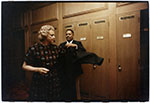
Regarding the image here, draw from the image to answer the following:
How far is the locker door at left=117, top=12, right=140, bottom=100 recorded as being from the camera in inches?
64.2

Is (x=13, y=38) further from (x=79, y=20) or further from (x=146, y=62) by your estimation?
(x=146, y=62)

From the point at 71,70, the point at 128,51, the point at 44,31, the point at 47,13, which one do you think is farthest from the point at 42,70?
the point at 128,51

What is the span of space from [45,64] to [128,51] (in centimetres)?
95

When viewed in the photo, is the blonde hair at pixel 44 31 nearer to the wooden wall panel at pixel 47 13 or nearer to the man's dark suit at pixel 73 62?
the wooden wall panel at pixel 47 13

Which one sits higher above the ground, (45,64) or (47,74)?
(45,64)

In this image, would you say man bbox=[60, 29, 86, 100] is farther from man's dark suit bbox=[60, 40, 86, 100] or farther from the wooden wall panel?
the wooden wall panel

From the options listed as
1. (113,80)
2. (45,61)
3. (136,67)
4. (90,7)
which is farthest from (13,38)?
(136,67)

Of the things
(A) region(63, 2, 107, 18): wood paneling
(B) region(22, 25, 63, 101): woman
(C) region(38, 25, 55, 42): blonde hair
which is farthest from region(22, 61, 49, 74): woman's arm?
(A) region(63, 2, 107, 18): wood paneling

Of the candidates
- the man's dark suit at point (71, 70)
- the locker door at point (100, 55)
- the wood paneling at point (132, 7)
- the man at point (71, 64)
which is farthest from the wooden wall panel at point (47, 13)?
the wood paneling at point (132, 7)

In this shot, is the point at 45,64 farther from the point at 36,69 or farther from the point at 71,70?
the point at 71,70

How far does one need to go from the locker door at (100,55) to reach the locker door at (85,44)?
0.16 feet

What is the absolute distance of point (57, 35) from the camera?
171 centimetres

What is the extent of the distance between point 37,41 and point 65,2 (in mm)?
572

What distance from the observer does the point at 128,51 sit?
1.65 metres
